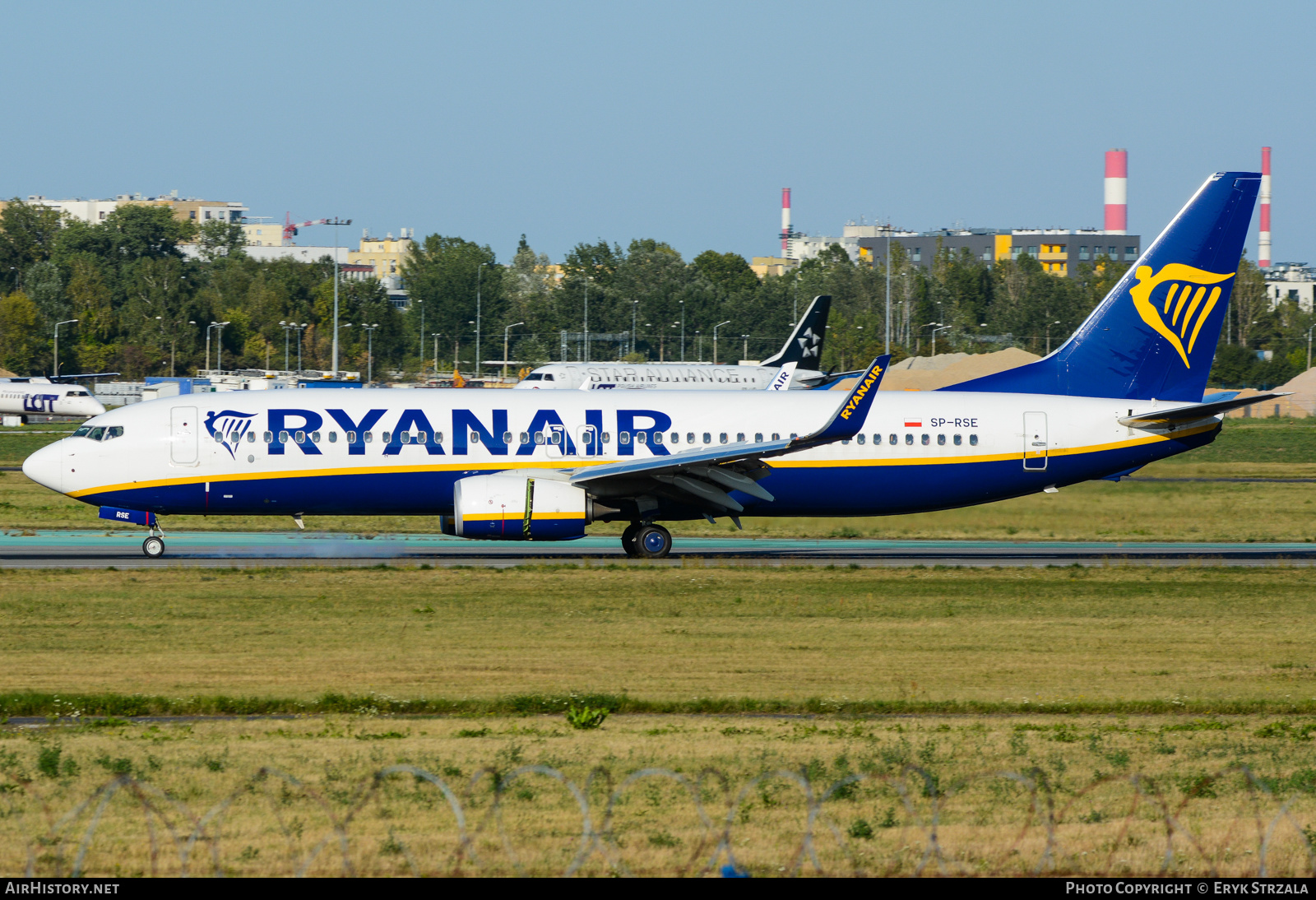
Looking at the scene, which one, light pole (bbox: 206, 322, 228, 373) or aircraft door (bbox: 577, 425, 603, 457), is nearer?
aircraft door (bbox: 577, 425, 603, 457)

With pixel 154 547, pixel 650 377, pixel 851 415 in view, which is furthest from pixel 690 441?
pixel 650 377

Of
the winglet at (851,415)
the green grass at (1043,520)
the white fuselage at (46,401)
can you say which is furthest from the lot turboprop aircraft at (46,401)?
the winglet at (851,415)

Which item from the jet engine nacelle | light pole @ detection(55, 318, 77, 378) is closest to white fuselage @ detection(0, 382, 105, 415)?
light pole @ detection(55, 318, 77, 378)

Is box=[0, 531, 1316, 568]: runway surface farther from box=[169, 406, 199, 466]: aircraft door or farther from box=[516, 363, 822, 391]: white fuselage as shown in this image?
box=[516, 363, 822, 391]: white fuselage

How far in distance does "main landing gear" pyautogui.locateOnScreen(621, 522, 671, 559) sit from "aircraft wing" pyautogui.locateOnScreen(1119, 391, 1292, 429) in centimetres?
1217

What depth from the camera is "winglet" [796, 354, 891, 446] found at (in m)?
32.3

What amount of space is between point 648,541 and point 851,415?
6.00 m

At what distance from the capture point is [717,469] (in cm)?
3366

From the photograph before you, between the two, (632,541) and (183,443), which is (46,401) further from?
(632,541)

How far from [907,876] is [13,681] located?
13131 mm

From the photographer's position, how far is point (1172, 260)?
37.3 meters

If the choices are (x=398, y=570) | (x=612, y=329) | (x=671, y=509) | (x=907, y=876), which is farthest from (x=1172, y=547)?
(x=612, y=329)

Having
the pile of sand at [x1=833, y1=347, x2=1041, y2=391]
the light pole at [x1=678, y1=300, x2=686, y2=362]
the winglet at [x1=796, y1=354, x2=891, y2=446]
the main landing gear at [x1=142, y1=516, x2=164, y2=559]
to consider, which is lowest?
the main landing gear at [x1=142, y1=516, x2=164, y2=559]

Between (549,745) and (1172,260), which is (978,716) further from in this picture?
(1172,260)
